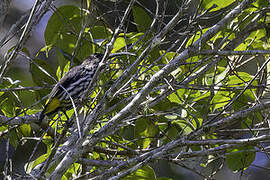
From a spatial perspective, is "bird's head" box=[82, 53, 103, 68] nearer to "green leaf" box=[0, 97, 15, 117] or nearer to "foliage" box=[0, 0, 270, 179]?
"foliage" box=[0, 0, 270, 179]

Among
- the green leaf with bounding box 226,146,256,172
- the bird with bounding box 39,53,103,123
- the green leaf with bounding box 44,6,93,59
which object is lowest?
the green leaf with bounding box 226,146,256,172

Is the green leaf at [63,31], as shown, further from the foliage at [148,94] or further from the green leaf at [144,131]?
the green leaf at [144,131]

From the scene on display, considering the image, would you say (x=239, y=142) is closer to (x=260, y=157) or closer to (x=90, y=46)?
(x=90, y=46)

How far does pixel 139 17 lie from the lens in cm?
280

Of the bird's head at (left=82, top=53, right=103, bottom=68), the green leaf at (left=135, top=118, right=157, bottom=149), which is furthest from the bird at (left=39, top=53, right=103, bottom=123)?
the green leaf at (left=135, top=118, right=157, bottom=149)

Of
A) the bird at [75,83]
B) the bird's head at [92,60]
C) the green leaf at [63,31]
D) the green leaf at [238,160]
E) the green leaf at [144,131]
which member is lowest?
the green leaf at [238,160]

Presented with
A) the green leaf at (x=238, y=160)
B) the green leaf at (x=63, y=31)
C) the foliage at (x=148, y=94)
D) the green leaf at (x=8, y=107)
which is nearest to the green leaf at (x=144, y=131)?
the foliage at (x=148, y=94)

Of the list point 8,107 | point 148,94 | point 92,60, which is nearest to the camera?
point 148,94

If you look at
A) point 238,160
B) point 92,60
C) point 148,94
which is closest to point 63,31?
point 92,60

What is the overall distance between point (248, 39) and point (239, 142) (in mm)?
1516

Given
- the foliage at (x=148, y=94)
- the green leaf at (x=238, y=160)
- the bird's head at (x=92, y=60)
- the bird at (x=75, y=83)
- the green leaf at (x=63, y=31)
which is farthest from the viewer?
the bird's head at (x=92, y=60)

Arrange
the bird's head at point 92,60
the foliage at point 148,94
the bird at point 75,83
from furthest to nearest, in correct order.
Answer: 1. the bird's head at point 92,60
2. the bird at point 75,83
3. the foliage at point 148,94

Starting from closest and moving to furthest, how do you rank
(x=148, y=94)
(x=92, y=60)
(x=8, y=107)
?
(x=148, y=94) < (x=8, y=107) < (x=92, y=60)

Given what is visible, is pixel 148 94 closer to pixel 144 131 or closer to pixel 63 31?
pixel 144 131
